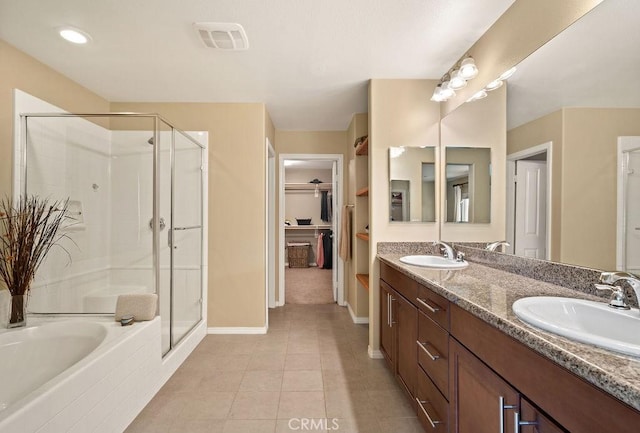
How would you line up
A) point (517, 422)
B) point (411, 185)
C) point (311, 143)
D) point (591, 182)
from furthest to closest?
point (311, 143)
point (411, 185)
point (591, 182)
point (517, 422)

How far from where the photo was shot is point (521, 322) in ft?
2.79

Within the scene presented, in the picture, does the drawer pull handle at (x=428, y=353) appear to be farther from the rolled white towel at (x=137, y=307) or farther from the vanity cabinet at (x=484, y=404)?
the rolled white towel at (x=137, y=307)

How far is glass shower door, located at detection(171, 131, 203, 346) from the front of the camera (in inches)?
96.3

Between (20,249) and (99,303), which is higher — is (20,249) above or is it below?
above

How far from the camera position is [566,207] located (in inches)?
48.0

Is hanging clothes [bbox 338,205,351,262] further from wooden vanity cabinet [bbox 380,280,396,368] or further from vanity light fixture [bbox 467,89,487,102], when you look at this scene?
vanity light fixture [bbox 467,89,487,102]

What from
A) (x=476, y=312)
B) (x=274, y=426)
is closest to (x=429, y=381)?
(x=476, y=312)

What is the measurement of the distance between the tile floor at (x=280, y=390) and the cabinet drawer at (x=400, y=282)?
2.36 feet

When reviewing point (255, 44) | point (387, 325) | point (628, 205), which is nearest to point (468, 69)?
point (628, 205)

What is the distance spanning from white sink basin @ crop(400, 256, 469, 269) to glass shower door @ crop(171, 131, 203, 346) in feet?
6.54

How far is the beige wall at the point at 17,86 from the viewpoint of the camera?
185 cm
